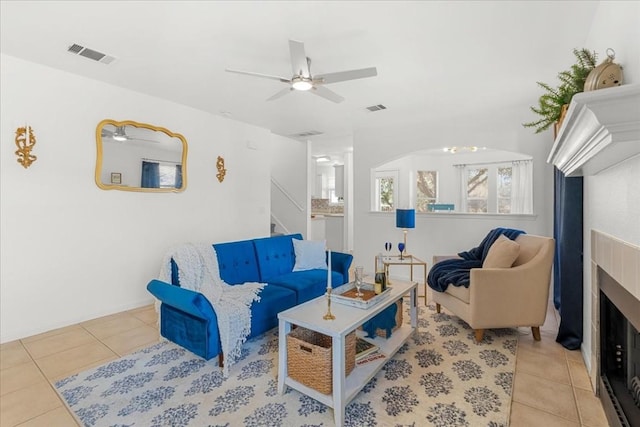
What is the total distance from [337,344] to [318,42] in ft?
7.42

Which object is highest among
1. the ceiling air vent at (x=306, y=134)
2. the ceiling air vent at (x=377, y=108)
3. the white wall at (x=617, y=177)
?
→ the ceiling air vent at (x=306, y=134)

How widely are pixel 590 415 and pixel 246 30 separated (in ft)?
11.2

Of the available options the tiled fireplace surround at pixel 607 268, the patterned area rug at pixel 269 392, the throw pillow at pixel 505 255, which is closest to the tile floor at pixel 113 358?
the patterned area rug at pixel 269 392

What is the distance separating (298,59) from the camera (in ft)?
7.61

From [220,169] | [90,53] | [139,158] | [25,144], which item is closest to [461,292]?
[220,169]

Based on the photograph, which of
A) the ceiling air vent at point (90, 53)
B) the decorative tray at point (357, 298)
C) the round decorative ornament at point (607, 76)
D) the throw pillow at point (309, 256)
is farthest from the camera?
the throw pillow at point (309, 256)

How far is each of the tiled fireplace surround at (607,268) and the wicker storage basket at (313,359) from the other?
1440 mm

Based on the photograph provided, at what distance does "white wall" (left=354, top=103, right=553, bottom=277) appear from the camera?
3959 mm

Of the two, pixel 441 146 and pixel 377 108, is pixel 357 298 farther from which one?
pixel 441 146

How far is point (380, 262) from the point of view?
2629 millimetres

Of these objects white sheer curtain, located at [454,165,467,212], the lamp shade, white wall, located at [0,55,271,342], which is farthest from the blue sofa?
white sheer curtain, located at [454,165,467,212]

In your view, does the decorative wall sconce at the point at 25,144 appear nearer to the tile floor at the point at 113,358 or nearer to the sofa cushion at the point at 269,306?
the tile floor at the point at 113,358

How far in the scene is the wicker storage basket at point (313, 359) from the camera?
182 cm

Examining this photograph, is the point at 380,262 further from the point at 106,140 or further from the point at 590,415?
the point at 106,140
